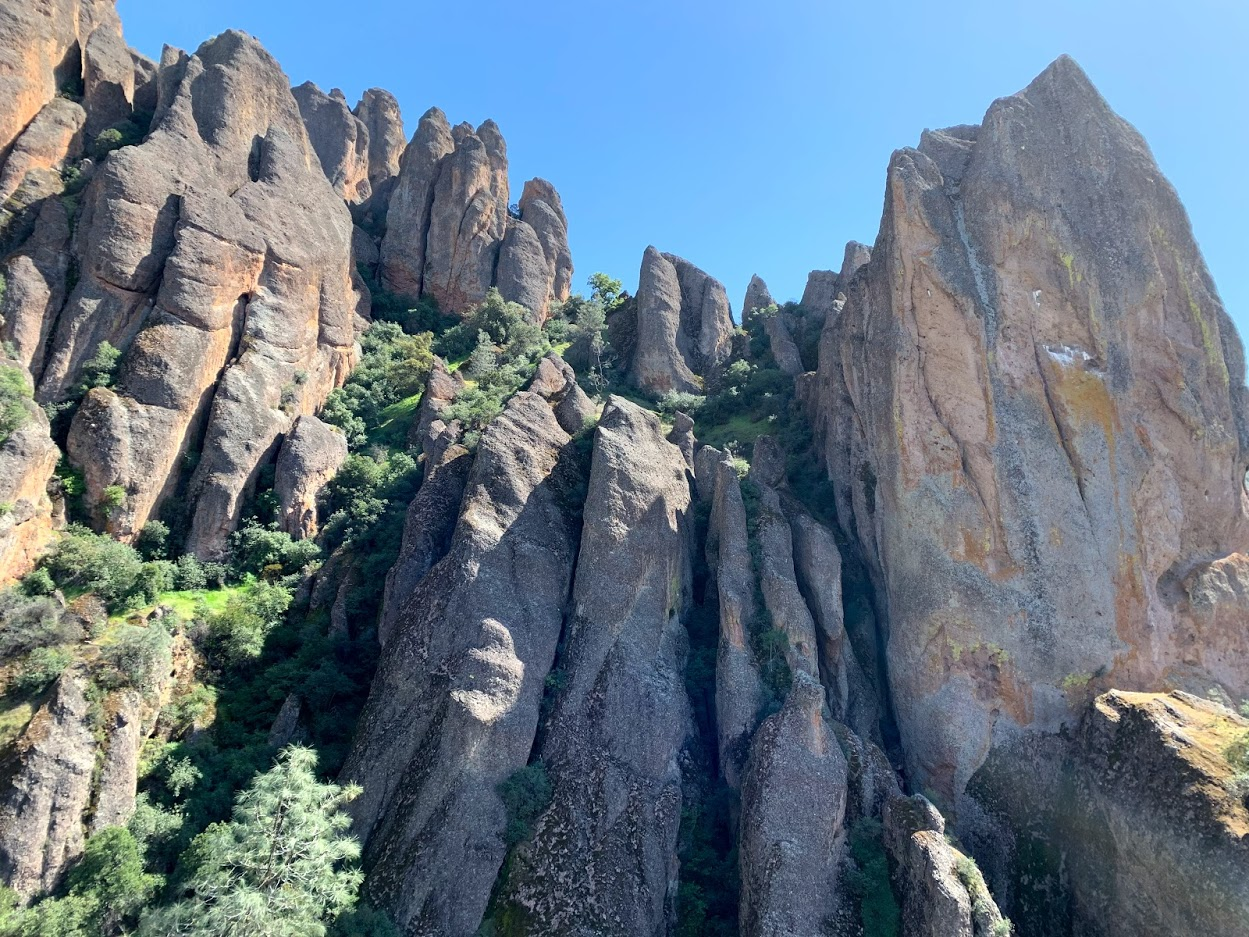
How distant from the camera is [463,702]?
67.8 ft

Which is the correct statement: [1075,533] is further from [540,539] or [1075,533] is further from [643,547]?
[540,539]

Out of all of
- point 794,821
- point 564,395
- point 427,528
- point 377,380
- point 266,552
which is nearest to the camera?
point 794,821

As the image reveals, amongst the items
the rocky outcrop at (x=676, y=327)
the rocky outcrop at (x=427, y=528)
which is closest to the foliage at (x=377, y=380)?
the rocky outcrop at (x=427, y=528)

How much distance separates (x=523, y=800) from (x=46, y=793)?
11.0 meters

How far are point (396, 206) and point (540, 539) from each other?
39.3 meters

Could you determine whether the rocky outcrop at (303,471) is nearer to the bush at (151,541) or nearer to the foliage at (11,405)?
the bush at (151,541)

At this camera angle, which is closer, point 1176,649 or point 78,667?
point 78,667

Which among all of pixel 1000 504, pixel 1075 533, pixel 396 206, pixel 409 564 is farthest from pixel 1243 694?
pixel 396 206

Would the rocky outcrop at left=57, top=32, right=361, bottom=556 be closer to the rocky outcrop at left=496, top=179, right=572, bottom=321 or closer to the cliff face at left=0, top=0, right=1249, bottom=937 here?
the cliff face at left=0, top=0, right=1249, bottom=937

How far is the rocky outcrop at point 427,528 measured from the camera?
2484 centimetres

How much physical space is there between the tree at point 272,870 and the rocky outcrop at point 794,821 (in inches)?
395

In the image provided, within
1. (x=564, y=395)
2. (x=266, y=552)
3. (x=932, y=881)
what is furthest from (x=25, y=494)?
(x=932, y=881)

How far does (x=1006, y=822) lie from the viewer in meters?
22.6

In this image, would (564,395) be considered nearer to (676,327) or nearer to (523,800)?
(523,800)
